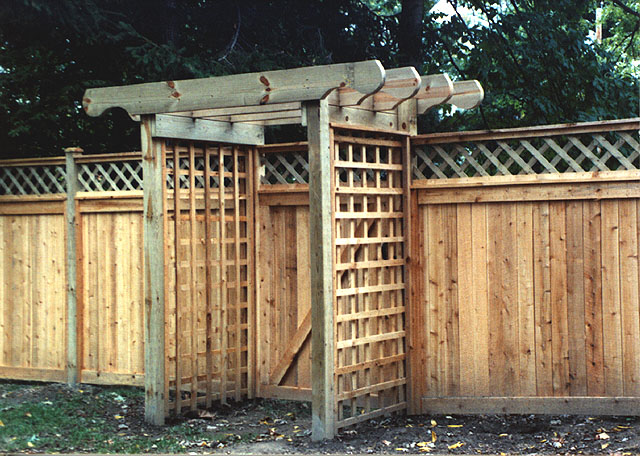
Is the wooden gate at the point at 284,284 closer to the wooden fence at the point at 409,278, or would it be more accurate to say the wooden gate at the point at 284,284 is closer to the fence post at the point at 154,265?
the wooden fence at the point at 409,278

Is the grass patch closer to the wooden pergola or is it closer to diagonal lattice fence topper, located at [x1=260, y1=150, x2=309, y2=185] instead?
the wooden pergola

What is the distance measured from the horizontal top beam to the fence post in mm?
196

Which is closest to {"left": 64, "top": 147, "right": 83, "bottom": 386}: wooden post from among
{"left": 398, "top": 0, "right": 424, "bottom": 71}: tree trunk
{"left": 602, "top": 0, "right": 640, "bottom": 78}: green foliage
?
{"left": 398, "top": 0, "right": 424, "bottom": 71}: tree trunk

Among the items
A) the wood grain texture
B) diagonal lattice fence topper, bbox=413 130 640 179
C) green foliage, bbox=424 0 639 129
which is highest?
green foliage, bbox=424 0 639 129

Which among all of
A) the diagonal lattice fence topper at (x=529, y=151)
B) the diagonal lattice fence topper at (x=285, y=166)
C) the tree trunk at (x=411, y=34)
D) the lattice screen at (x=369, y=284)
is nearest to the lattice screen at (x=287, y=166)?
the diagonal lattice fence topper at (x=285, y=166)

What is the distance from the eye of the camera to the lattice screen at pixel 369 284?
230 inches

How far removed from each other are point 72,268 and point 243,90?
2996 mm

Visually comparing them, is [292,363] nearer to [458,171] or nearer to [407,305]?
[407,305]

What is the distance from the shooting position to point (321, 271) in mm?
5551

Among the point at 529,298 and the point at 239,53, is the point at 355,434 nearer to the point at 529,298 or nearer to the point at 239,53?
the point at 529,298

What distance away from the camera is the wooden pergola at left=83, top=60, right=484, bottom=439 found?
555cm

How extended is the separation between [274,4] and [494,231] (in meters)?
5.36

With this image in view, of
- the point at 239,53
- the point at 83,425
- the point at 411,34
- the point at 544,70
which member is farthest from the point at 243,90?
the point at 544,70

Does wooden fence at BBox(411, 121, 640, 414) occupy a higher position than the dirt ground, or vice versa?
wooden fence at BBox(411, 121, 640, 414)
